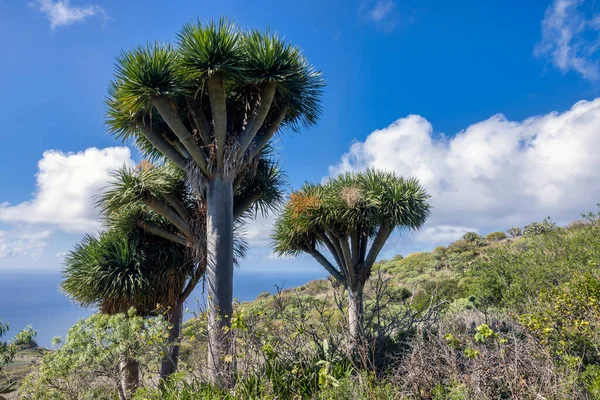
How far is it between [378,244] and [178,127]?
500 cm

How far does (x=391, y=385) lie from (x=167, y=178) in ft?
20.0

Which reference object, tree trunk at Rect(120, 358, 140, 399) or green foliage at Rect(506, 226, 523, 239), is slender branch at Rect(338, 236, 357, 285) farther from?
green foliage at Rect(506, 226, 523, 239)

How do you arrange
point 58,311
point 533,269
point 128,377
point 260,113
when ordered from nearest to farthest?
1. point 128,377
2. point 260,113
3. point 533,269
4. point 58,311

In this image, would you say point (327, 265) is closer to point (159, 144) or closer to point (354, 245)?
point (354, 245)

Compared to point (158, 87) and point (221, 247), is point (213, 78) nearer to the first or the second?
point (158, 87)

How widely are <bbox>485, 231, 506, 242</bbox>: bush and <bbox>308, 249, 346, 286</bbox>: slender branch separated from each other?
27.3 m

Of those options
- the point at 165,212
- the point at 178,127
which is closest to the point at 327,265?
the point at 165,212

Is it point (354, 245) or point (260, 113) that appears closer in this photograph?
point (260, 113)

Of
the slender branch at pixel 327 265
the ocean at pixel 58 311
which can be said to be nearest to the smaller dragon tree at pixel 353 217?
the slender branch at pixel 327 265

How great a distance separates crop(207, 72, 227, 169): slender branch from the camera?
18.9ft

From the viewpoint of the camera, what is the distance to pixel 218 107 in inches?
229

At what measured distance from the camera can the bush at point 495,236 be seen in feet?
101

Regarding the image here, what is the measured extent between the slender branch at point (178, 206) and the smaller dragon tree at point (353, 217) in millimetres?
2397

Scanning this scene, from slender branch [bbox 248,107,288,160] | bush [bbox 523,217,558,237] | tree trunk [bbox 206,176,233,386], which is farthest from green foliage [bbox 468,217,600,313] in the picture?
bush [bbox 523,217,558,237]
